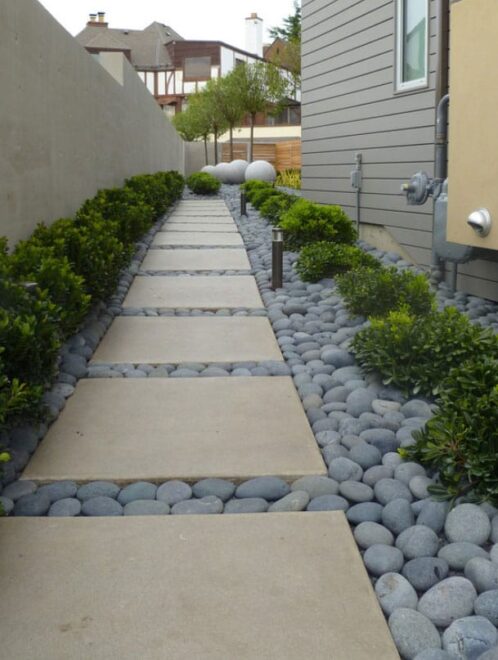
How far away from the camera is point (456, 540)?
241 cm

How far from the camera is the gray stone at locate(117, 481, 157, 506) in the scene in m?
2.71

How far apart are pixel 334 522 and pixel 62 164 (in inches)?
181

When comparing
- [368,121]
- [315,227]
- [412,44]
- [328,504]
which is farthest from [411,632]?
[368,121]

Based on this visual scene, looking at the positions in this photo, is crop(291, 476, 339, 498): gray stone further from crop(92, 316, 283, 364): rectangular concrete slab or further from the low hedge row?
crop(92, 316, 283, 364): rectangular concrete slab

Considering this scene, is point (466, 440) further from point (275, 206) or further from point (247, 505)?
point (275, 206)

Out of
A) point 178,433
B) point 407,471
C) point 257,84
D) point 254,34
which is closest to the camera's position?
point 407,471

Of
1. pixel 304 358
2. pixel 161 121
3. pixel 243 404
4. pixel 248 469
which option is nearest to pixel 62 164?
pixel 304 358

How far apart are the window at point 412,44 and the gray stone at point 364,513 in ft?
17.3

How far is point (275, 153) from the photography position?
1188 inches

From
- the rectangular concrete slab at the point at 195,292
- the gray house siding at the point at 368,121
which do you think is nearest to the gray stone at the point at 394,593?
the rectangular concrete slab at the point at 195,292

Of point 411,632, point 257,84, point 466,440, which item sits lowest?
point 411,632

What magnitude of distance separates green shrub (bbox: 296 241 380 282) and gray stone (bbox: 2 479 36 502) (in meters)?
4.06

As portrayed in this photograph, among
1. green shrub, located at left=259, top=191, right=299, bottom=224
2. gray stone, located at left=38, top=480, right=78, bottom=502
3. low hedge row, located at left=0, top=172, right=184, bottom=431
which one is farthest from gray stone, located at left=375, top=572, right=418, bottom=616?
green shrub, located at left=259, top=191, right=299, bottom=224

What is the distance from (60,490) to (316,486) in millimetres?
921
